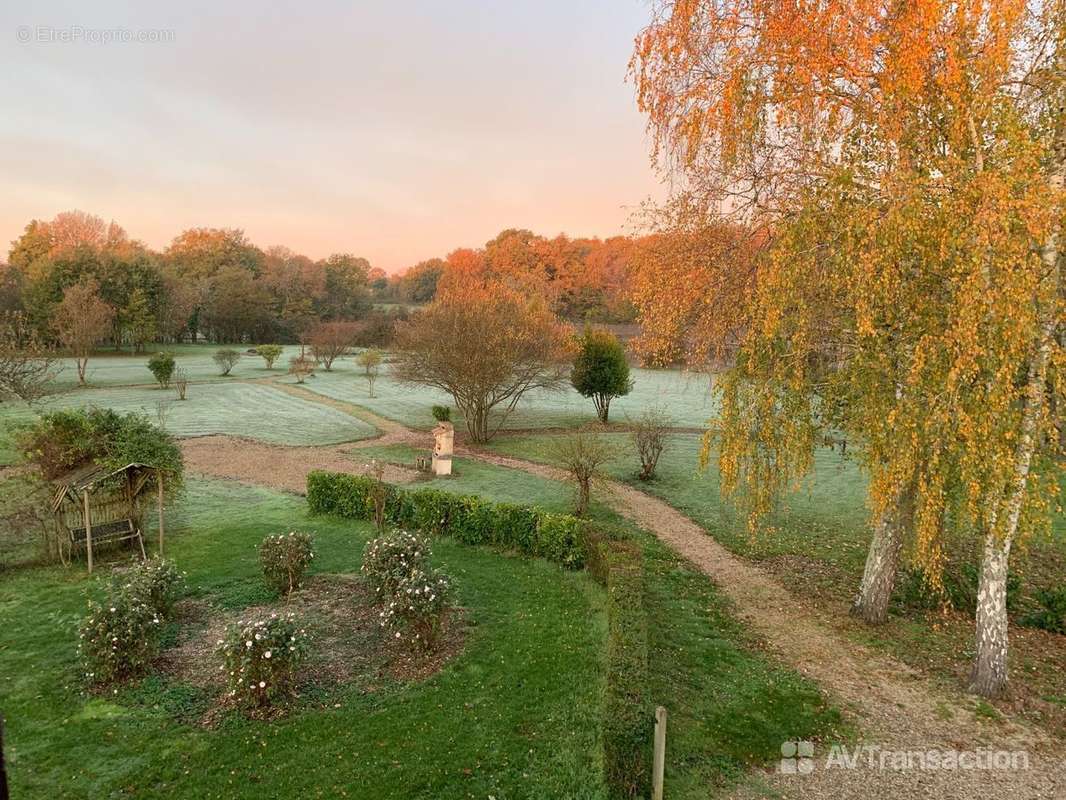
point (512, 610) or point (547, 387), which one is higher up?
point (547, 387)

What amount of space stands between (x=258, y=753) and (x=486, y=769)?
2.58m

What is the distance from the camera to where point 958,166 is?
262 inches

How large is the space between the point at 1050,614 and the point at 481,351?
18584mm

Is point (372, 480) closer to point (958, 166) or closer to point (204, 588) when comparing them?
point (204, 588)

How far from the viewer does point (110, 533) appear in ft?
42.3

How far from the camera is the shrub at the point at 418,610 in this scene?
894 centimetres

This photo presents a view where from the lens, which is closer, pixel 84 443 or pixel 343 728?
pixel 343 728

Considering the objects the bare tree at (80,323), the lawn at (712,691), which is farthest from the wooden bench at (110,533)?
the bare tree at (80,323)

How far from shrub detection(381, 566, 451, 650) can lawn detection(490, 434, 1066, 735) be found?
6012 millimetres

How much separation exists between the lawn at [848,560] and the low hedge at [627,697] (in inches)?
134

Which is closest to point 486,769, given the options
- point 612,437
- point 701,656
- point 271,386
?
point 701,656

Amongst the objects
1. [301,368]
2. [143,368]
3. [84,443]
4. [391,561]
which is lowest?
[391,561]

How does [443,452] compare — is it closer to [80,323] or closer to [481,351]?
[481,351]

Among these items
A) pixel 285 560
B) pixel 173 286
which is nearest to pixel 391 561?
pixel 285 560
